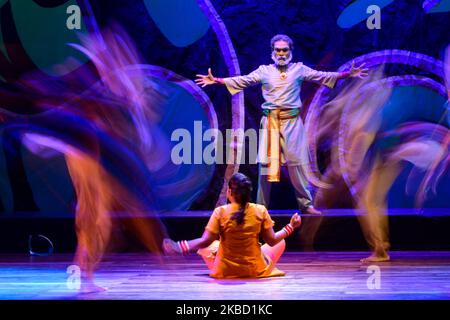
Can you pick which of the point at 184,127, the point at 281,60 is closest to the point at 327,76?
the point at 281,60

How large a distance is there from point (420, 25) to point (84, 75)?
10.9 ft

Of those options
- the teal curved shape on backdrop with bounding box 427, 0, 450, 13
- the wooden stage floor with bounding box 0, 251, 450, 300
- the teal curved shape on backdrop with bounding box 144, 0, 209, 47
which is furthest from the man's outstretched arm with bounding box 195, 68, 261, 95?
the teal curved shape on backdrop with bounding box 427, 0, 450, 13

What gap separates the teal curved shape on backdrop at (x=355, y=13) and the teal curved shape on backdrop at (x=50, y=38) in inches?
102

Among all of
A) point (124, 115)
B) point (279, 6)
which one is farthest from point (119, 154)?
point (279, 6)

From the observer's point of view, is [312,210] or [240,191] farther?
[312,210]

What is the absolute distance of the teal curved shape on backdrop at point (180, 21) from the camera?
835 cm

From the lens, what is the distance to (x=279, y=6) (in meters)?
8.23

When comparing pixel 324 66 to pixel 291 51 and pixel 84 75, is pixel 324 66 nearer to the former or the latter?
pixel 291 51

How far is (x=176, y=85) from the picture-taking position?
8359 millimetres

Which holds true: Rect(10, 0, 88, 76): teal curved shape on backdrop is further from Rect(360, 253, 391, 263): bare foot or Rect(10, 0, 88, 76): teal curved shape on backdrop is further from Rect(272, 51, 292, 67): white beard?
Rect(360, 253, 391, 263): bare foot

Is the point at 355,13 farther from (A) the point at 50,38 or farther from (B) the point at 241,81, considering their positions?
(A) the point at 50,38

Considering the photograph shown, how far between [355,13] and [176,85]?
1.90 meters

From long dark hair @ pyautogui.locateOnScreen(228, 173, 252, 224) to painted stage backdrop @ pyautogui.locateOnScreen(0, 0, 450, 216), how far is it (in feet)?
8.35

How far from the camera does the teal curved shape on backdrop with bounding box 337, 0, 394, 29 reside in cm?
816
